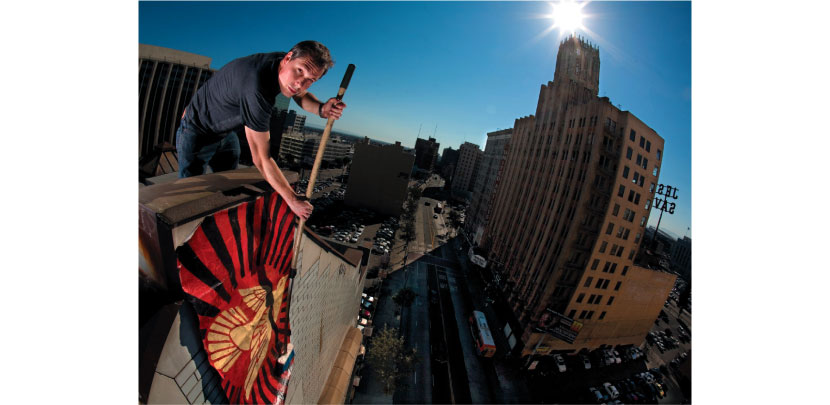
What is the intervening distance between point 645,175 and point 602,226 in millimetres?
4434

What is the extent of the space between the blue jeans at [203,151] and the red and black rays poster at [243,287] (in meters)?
0.99

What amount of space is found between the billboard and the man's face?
19710mm

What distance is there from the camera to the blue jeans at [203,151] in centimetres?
262

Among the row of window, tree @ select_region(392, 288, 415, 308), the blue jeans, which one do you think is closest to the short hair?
the blue jeans

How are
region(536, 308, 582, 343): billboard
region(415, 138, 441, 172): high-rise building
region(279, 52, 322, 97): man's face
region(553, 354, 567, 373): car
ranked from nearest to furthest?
region(279, 52, 322, 97): man's face < region(536, 308, 582, 343): billboard < region(553, 354, 567, 373): car < region(415, 138, 441, 172): high-rise building

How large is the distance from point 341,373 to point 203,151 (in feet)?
32.2

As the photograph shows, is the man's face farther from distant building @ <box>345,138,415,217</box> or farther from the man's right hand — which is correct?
distant building @ <box>345,138,415,217</box>

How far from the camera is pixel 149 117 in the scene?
6.34 metres

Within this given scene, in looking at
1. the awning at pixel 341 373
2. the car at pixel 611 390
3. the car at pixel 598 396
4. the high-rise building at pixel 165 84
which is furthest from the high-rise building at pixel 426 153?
the high-rise building at pixel 165 84

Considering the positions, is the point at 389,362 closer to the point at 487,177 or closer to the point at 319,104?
the point at 319,104

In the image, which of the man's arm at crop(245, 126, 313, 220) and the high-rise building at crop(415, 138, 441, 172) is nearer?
the man's arm at crop(245, 126, 313, 220)

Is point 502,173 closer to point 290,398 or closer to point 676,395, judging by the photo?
point 676,395

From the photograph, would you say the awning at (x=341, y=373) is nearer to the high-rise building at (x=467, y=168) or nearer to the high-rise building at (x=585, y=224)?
the high-rise building at (x=585, y=224)

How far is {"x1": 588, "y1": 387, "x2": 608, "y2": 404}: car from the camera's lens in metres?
17.2
